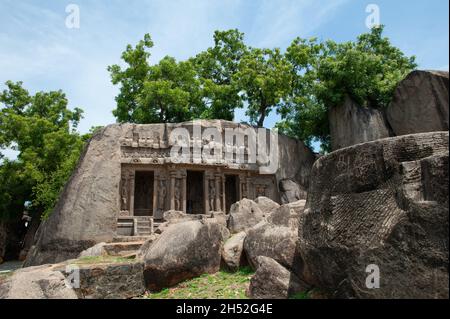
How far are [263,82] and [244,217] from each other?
53.8 feet

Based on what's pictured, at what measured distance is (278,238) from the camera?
8.14m

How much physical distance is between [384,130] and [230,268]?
1606cm

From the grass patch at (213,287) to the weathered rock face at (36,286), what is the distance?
6.34 feet

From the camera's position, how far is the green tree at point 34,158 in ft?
79.0

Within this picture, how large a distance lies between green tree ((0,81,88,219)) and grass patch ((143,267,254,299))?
17478 mm

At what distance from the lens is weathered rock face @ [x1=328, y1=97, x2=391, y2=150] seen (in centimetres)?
2180

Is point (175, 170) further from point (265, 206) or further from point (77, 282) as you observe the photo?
point (77, 282)

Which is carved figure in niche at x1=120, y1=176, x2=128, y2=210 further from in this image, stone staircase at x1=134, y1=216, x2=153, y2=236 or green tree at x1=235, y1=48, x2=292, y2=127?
green tree at x1=235, y1=48, x2=292, y2=127

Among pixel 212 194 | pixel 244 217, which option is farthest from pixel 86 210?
pixel 244 217

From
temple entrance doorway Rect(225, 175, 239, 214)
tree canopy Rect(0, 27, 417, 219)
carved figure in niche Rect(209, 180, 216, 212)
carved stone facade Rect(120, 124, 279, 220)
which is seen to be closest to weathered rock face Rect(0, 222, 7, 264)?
tree canopy Rect(0, 27, 417, 219)

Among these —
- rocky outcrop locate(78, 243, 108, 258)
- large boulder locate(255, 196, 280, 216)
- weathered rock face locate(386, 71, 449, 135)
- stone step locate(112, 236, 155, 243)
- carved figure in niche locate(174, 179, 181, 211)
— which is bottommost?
rocky outcrop locate(78, 243, 108, 258)
